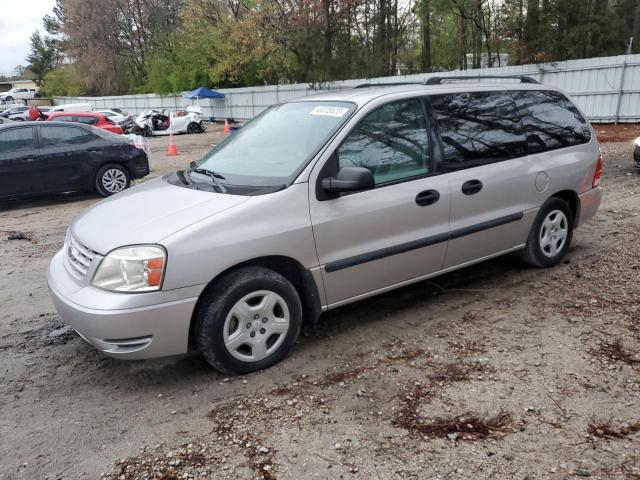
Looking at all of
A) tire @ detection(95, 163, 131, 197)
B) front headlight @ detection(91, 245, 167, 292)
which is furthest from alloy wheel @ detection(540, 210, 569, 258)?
tire @ detection(95, 163, 131, 197)

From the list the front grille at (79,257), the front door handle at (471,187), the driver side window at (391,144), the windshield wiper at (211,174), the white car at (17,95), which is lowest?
the white car at (17,95)

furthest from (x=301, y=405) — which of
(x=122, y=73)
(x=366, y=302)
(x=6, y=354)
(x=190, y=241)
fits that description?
(x=122, y=73)

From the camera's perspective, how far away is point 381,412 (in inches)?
123

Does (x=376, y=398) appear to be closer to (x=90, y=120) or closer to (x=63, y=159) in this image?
→ (x=63, y=159)

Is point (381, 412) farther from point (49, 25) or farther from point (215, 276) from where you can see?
point (49, 25)

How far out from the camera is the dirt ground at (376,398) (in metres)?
2.74

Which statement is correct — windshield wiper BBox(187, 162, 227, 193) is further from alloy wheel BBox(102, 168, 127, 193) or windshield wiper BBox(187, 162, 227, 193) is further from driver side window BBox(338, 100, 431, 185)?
alloy wheel BBox(102, 168, 127, 193)

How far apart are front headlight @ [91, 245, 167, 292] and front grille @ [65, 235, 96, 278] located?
0.23 m

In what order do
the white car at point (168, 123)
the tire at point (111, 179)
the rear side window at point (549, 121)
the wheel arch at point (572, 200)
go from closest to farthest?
the rear side window at point (549, 121) → the wheel arch at point (572, 200) → the tire at point (111, 179) → the white car at point (168, 123)

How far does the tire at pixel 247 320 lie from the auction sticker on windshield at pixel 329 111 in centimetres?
127

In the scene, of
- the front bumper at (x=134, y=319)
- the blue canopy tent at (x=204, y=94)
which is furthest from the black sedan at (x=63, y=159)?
the blue canopy tent at (x=204, y=94)

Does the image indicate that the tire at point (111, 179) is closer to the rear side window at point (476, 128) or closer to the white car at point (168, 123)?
the rear side window at point (476, 128)

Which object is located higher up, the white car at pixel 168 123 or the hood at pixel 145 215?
the hood at pixel 145 215

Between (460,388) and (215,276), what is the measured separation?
63.7 inches
